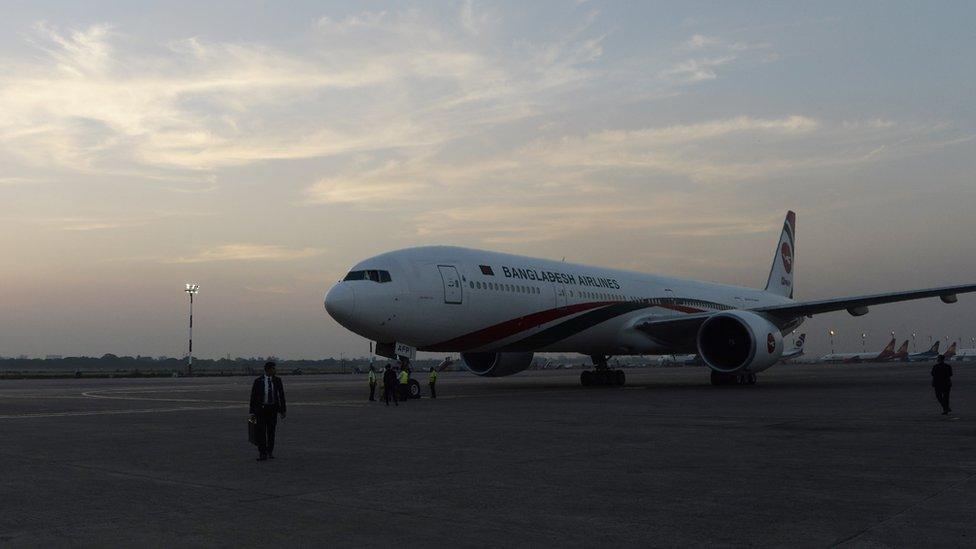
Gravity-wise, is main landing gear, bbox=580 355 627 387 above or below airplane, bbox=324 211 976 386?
below

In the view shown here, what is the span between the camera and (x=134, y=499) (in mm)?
7570

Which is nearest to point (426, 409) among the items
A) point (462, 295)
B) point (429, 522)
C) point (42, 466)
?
point (462, 295)

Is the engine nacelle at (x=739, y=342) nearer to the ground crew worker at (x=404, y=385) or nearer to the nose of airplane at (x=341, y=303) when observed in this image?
the ground crew worker at (x=404, y=385)

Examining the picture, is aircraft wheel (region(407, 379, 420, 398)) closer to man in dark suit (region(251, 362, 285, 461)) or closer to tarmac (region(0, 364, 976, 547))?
tarmac (region(0, 364, 976, 547))

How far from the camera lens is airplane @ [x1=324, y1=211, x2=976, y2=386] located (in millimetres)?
22828

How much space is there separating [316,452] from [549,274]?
17.6 m

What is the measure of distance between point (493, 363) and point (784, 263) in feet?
71.8

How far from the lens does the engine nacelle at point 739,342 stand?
26.9 metres

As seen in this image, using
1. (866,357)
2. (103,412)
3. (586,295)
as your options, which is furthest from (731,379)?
(866,357)

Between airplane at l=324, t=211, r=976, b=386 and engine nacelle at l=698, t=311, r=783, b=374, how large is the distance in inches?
1.6

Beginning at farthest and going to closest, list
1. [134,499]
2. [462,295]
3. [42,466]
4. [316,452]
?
[462,295], [316,452], [42,466], [134,499]

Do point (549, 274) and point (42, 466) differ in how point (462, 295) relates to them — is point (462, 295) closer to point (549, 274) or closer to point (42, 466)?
point (549, 274)

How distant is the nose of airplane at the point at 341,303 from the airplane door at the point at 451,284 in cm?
277

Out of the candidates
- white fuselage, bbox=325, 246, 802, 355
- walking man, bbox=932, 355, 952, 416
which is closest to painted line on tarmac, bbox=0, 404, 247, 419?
white fuselage, bbox=325, 246, 802, 355
